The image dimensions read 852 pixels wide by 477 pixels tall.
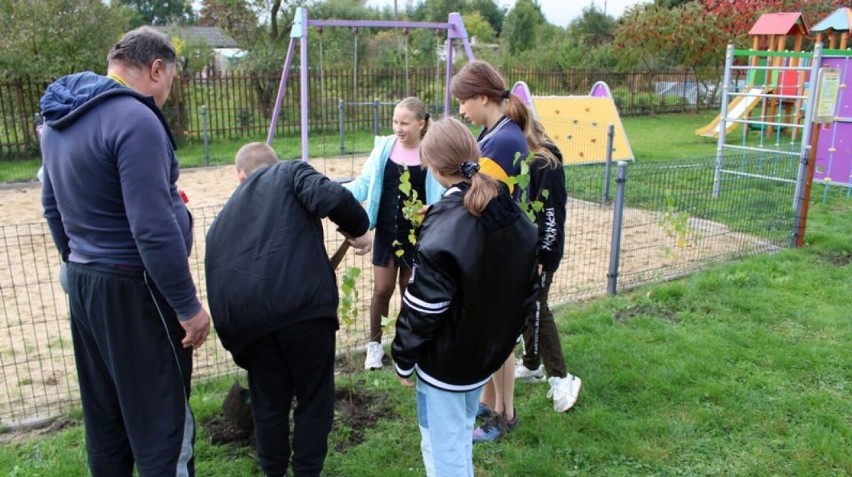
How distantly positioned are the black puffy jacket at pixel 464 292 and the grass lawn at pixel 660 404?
34.0 inches

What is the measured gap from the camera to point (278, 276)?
2.52 m

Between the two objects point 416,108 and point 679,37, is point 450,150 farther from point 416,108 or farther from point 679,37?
point 679,37

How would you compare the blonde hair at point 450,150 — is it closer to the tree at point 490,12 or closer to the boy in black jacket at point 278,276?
the boy in black jacket at point 278,276

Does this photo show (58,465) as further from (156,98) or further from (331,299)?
(156,98)

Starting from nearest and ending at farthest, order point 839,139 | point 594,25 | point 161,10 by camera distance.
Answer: point 839,139, point 594,25, point 161,10

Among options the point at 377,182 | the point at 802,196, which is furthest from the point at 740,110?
the point at 377,182

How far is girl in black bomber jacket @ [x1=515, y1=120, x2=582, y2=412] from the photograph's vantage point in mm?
3303

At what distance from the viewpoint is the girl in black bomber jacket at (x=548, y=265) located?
3303 millimetres

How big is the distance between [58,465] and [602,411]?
8.51 feet

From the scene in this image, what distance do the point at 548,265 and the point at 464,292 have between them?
1117 millimetres

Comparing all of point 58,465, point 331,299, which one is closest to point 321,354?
point 331,299

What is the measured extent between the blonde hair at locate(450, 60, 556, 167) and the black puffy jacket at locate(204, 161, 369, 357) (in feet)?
3.12

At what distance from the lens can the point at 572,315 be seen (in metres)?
4.89

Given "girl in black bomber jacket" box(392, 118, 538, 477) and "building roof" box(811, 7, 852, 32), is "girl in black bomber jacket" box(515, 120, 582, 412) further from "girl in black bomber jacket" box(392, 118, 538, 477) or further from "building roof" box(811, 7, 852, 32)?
"building roof" box(811, 7, 852, 32)
